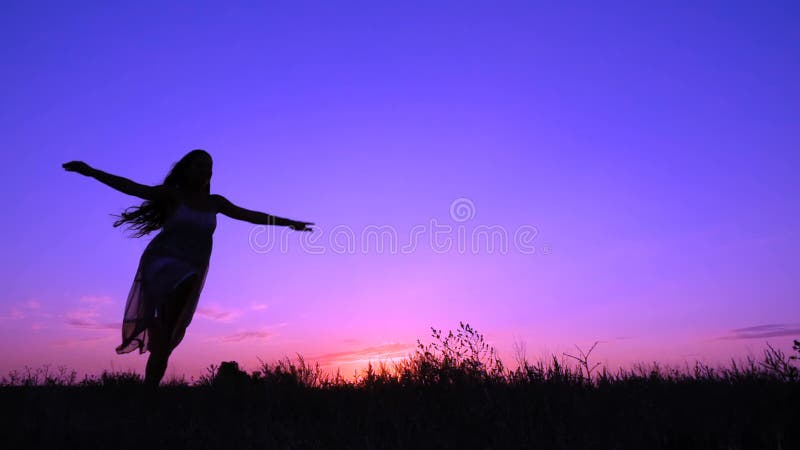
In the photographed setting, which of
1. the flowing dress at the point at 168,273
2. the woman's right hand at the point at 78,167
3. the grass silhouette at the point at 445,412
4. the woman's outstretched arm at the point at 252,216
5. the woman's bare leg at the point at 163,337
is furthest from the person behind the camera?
the woman's outstretched arm at the point at 252,216

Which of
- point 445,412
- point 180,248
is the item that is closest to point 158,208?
point 180,248

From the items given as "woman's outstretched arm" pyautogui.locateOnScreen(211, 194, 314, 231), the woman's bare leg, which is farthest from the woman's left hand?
the woman's bare leg

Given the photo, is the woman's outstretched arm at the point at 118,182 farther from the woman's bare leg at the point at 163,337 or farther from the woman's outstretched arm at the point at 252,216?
the woman's bare leg at the point at 163,337

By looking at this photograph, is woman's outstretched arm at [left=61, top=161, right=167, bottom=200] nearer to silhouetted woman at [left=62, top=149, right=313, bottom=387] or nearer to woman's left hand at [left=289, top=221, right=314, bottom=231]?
silhouetted woman at [left=62, top=149, right=313, bottom=387]

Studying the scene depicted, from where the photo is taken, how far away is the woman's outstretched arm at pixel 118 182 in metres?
7.15

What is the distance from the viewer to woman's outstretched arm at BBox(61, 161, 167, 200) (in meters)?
7.15

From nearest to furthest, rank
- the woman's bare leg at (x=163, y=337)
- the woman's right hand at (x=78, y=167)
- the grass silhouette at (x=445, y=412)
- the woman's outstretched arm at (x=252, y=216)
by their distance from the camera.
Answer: the grass silhouette at (x=445, y=412) < the woman's right hand at (x=78, y=167) < the woman's bare leg at (x=163, y=337) < the woman's outstretched arm at (x=252, y=216)

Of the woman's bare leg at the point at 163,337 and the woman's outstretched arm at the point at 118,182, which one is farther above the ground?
the woman's outstretched arm at the point at 118,182

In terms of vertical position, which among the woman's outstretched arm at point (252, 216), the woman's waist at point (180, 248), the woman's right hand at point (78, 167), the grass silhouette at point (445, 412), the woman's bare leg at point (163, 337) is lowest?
the grass silhouette at point (445, 412)

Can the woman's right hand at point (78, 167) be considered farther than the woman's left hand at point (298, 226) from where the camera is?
No

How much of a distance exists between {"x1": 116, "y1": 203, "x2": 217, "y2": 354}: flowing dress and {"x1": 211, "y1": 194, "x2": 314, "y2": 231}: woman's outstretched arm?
0.32 meters

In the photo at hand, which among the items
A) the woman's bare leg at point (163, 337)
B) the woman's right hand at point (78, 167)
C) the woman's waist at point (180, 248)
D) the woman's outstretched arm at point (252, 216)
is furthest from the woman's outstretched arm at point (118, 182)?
the woman's bare leg at point (163, 337)

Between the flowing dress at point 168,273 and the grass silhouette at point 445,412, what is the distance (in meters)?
0.82

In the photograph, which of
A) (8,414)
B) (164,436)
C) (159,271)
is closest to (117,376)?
(159,271)
